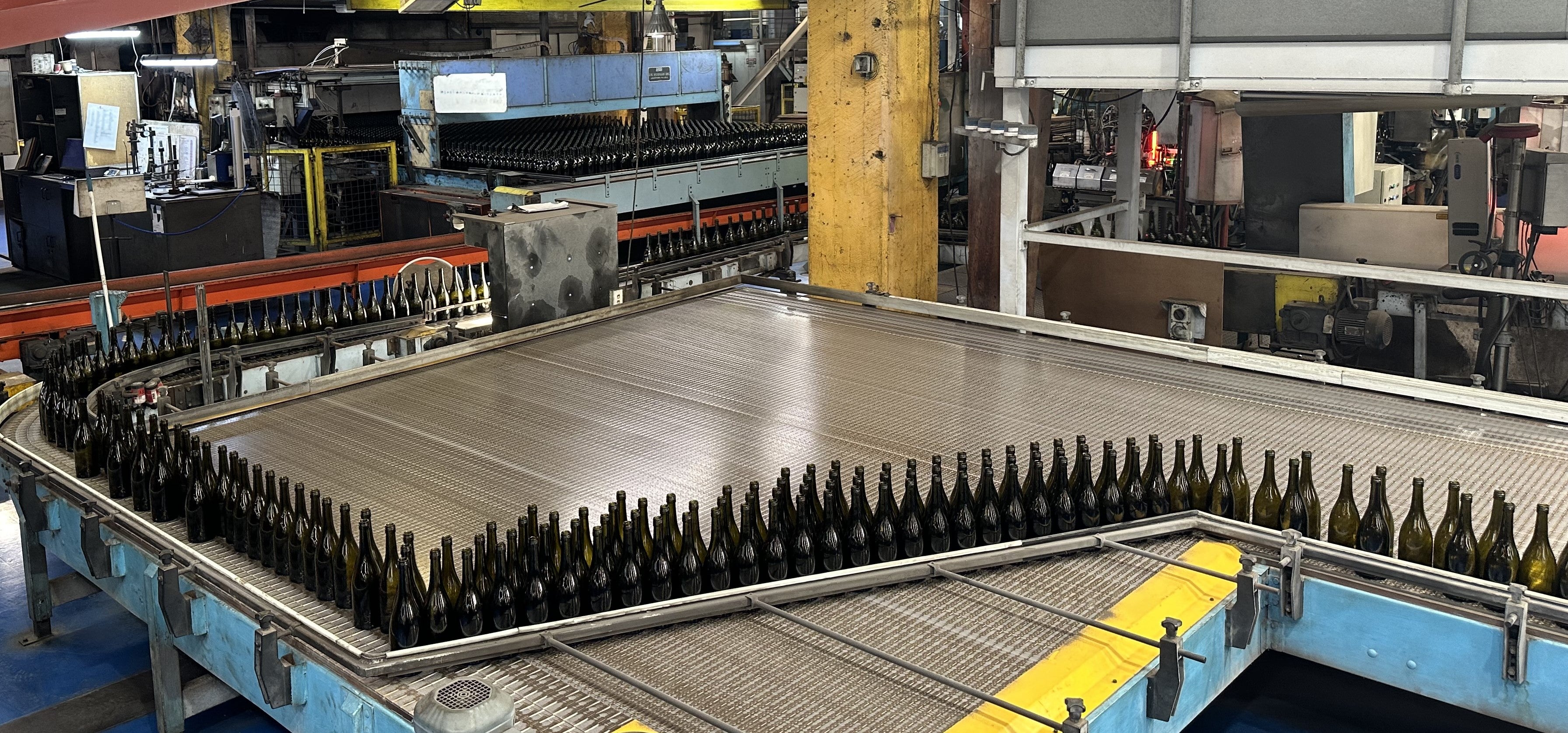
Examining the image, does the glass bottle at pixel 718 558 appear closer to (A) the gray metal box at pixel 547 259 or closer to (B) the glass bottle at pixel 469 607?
(B) the glass bottle at pixel 469 607

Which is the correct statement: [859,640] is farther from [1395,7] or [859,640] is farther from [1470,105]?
[1470,105]

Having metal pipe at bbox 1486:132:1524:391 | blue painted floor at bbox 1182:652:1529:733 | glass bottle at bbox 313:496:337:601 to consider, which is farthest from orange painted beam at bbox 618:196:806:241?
glass bottle at bbox 313:496:337:601

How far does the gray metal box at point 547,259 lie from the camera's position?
4.61m

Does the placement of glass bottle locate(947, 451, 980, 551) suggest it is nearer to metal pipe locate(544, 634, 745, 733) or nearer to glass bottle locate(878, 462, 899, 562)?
glass bottle locate(878, 462, 899, 562)

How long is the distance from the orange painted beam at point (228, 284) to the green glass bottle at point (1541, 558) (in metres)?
5.01

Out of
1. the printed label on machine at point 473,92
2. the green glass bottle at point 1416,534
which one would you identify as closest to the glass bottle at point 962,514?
the green glass bottle at point 1416,534

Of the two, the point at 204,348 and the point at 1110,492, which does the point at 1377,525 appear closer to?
the point at 1110,492

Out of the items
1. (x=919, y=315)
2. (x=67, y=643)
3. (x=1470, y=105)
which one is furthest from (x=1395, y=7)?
(x=67, y=643)

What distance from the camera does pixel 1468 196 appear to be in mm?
5684

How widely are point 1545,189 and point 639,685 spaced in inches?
194

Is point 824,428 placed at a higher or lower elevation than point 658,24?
lower

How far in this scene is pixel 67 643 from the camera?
4.12 m

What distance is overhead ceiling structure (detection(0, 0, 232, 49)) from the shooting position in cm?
111

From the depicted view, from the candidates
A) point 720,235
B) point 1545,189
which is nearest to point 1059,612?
point 1545,189
